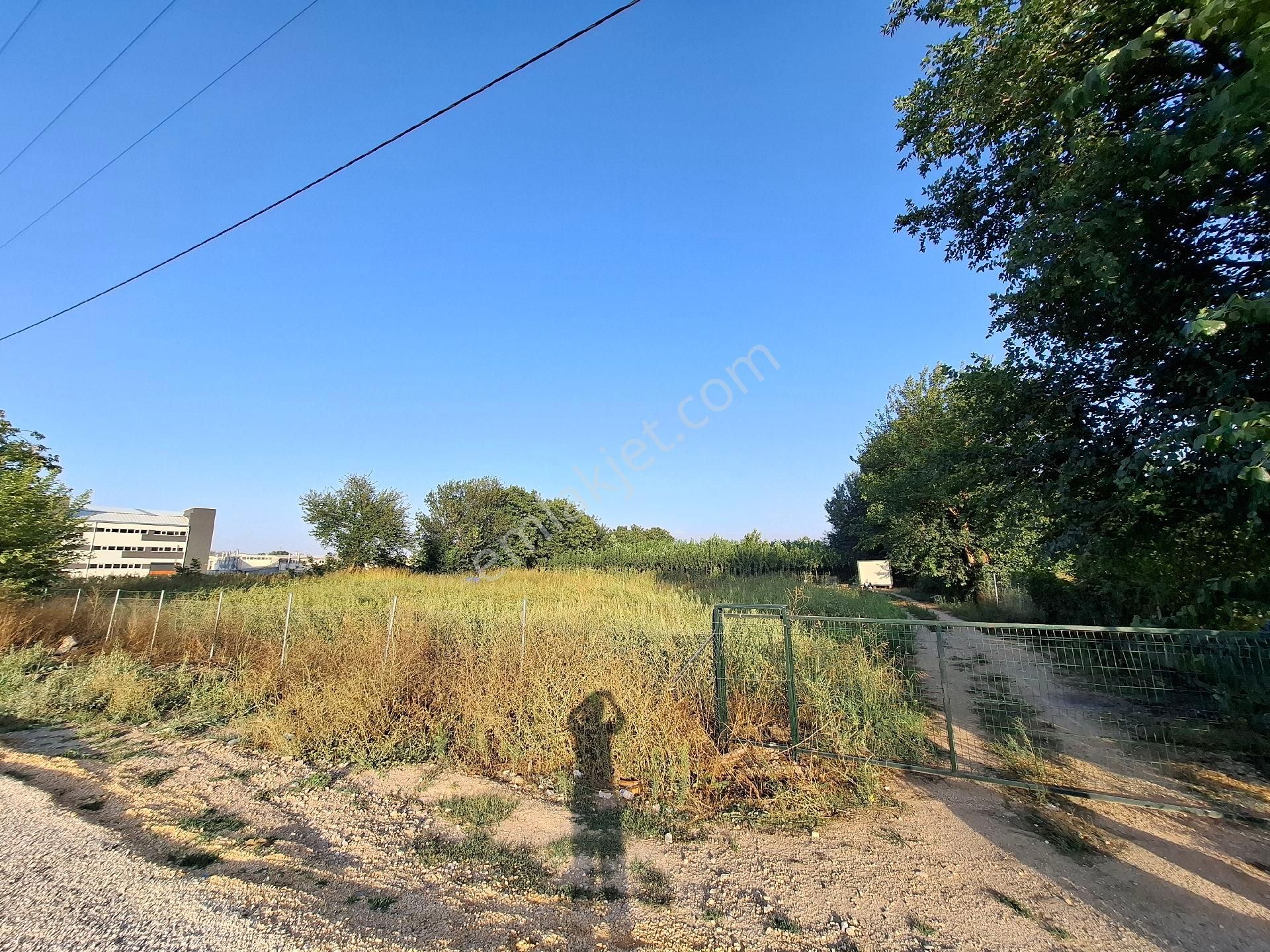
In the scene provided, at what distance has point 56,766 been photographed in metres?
4.57

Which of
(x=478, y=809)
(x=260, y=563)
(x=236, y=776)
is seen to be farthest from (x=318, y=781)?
(x=260, y=563)

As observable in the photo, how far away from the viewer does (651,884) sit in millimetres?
3070

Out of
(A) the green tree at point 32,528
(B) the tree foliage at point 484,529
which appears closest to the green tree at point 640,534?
(B) the tree foliage at point 484,529

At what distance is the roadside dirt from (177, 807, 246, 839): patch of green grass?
59mm

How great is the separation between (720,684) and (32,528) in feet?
48.4

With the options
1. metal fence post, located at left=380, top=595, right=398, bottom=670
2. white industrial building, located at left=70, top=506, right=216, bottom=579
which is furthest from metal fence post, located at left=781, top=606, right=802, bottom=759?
white industrial building, located at left=70, top=506, right=216, bottom=579

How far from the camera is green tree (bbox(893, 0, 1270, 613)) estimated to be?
3.60 m

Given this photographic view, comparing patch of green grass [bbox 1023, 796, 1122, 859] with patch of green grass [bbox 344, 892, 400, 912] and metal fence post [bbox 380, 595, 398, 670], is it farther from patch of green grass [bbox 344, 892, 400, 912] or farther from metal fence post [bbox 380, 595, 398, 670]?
metal fence post [bbox 380, 595, 398, 670]

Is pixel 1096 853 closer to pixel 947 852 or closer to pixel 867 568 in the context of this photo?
pixel 947 852

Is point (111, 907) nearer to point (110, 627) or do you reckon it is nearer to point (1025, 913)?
point (1025, 913)

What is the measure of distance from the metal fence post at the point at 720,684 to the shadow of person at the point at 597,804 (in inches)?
35.5

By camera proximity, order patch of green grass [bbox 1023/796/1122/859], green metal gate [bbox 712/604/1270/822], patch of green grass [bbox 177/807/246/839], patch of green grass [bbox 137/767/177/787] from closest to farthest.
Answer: patch of green grass [bbox 1023/796/1122/859] → patch of green grass [bbox 177/807/246/839] → green metal gate [bbox 712/604/1270/822] → patch of green grass [bbox 137/767/177/787]

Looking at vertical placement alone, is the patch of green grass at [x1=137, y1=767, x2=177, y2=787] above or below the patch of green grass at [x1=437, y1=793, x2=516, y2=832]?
above

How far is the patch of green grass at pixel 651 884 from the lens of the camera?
2910 mm
